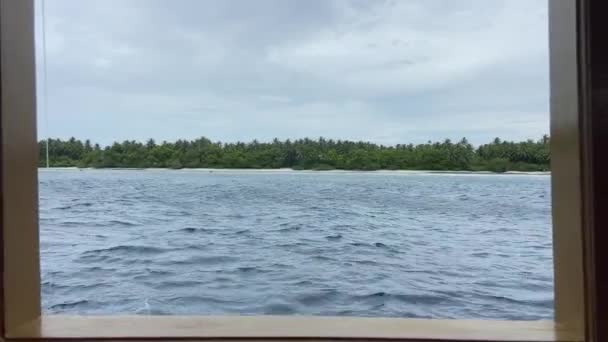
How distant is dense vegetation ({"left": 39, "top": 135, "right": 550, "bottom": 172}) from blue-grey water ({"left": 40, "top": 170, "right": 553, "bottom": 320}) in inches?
2.2

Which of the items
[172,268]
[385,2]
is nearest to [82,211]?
[172,268]

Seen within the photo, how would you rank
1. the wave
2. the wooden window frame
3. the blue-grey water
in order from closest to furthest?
the wooden window frame < the blue-grey water < the wave

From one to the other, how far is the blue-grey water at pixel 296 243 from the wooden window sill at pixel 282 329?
0.40 metres

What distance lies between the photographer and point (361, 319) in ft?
2.84

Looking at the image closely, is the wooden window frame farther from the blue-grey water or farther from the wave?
the wave

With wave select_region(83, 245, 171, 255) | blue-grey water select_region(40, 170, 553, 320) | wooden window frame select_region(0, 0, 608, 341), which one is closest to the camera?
wooden window frame select_region(0, 0, 608, 341)

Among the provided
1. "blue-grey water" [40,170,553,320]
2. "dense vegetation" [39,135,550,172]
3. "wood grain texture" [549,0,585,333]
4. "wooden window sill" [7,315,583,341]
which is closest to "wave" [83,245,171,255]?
"blue-grey water" [40,170,553,320]

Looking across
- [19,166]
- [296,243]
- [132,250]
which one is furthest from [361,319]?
[132,250]

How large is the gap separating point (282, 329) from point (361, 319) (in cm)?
17

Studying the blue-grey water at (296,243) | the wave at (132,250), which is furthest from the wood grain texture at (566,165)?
the wave at (132,250)

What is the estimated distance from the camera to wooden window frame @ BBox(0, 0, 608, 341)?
711mm

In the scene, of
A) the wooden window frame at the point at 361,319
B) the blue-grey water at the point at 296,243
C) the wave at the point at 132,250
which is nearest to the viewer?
the wooden window frame at the point at 361,319

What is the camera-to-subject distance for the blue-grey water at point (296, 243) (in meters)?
1.34

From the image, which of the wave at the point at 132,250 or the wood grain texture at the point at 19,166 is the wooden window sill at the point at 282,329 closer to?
the wood grain texture at the point at 19,166
